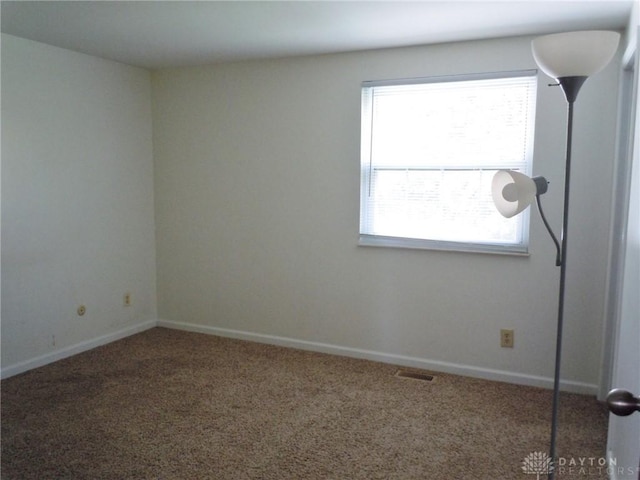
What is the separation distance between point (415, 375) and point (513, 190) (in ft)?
6.01

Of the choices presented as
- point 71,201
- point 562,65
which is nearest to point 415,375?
point 562,65

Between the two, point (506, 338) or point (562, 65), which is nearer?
point (562, 65)

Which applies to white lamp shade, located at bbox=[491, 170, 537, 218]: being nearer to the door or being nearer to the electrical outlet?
the door

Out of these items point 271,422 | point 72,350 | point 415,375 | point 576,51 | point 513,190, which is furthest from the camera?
point 72,350

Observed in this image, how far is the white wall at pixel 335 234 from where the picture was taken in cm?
319

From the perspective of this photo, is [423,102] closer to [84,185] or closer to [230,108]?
[230,108]

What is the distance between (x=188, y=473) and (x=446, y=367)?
1973 millimetres

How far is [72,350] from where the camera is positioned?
3865 millimetres

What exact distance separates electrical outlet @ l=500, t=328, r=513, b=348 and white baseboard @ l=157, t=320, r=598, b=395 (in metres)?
0.19

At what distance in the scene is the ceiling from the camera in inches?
106

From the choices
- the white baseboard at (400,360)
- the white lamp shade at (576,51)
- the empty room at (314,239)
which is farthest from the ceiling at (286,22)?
the white baseboard at (400,360)

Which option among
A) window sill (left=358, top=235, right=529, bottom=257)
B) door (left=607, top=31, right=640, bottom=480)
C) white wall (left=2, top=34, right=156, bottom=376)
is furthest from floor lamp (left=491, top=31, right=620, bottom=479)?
white wall (left=2, top=34, right=156, bottom=376)

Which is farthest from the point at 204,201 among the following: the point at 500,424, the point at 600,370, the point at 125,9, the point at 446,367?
the point at 600,370

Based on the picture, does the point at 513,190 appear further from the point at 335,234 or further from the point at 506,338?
the point at 335,234
